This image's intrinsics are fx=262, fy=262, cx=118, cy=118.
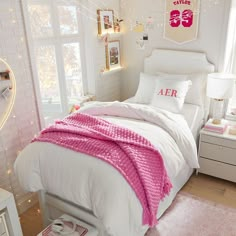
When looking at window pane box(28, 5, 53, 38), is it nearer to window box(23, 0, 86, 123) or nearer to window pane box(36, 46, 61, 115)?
window box(23, 0, 86, 123)

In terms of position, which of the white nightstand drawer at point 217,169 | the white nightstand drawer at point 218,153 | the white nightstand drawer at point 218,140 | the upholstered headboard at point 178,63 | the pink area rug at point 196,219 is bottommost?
the pink area rug at point 196,219

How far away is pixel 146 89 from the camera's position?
313 cm

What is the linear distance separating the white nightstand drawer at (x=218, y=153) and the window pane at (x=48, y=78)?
5.56 ft

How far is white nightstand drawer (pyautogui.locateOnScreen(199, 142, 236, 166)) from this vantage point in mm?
2568

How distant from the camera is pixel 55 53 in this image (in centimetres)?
291

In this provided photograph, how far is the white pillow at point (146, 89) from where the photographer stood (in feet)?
10.2

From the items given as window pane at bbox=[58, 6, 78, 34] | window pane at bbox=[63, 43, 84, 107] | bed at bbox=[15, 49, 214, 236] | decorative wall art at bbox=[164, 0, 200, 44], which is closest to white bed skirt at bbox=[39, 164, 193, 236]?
bed at bbox=[15, 49, 214, 236]

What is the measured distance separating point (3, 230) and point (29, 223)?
647 mm

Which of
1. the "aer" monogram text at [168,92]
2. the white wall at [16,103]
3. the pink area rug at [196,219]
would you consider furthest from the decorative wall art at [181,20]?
the pink area rug at [196,219]

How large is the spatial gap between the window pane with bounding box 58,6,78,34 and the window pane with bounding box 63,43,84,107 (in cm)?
17

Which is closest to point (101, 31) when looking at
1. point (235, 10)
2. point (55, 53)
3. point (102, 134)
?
point (55, 53)

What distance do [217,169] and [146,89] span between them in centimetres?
119

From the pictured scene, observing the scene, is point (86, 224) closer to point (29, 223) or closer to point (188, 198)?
point (29, 223)

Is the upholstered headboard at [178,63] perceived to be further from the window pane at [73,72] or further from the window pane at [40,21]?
the window pane at [40,21]
